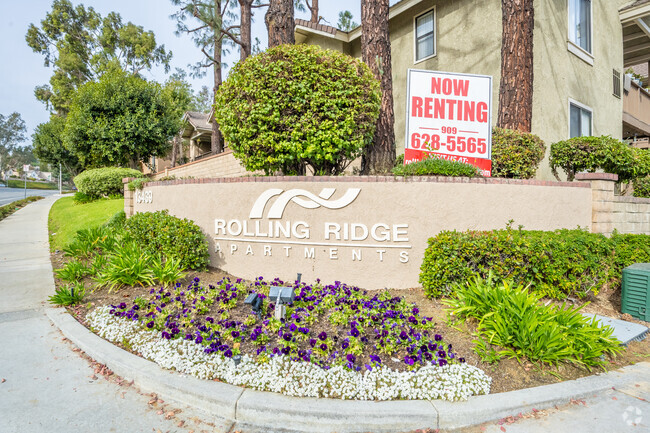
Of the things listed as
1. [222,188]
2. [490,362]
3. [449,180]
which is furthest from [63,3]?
[490,362]

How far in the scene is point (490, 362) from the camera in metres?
3.35

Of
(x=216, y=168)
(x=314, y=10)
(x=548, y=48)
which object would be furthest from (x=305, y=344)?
(x=314, y=10)

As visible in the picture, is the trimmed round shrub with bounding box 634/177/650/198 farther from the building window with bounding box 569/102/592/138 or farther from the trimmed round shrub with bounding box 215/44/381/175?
the trimmed round shrub with bounding box 215/44/381/175

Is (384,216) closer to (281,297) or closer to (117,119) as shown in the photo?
(281,297)

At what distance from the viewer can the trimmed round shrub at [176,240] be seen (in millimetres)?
6008

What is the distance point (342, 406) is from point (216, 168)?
1063cm

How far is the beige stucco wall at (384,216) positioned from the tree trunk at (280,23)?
4.10m

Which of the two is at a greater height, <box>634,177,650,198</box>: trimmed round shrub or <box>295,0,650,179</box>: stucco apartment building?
<box>295,0,650,179</box>: stucco apartment building

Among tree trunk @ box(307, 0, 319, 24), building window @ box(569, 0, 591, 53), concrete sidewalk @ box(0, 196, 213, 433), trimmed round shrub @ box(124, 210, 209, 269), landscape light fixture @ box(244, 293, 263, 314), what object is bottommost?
concrete sidewalk @ box(0, 196, 213, 433)

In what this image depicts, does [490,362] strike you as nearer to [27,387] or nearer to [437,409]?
[437,409]

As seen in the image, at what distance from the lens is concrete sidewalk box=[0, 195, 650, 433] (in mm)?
2701

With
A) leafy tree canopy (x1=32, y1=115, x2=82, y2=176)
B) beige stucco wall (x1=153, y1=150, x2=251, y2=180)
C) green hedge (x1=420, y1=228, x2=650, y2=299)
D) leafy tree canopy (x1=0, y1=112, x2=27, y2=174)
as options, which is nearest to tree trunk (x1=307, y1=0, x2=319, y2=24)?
beige stucco wall (x1=153, y1=150, x2=251, y2=180)

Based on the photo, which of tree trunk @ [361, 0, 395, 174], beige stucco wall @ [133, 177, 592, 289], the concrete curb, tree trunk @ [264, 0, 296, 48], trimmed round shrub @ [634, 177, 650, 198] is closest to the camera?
the concrete curb

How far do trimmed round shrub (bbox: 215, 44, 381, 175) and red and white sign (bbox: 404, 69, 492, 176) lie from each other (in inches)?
36.7
